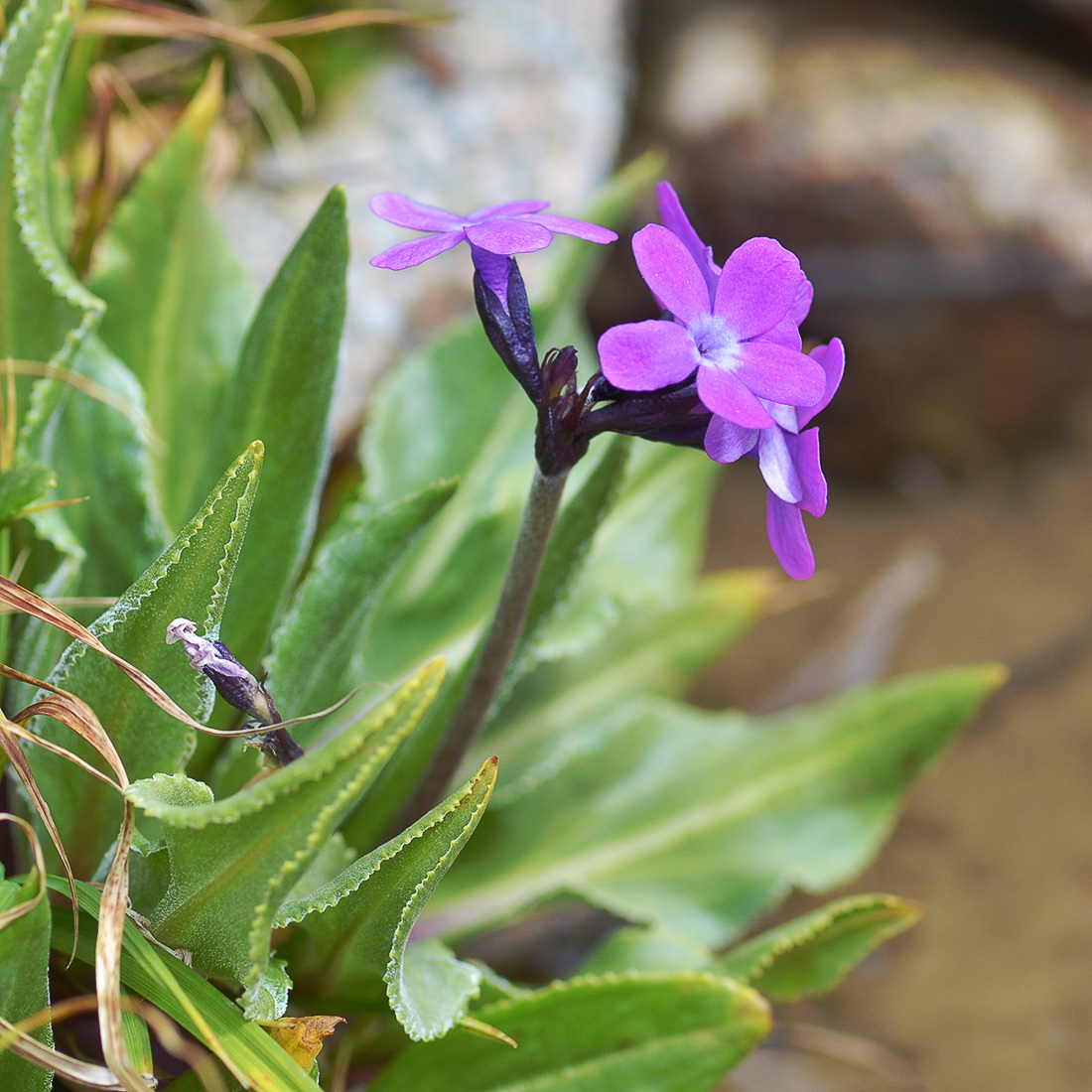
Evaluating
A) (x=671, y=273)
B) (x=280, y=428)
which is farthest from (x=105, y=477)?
(x=671, y=273)

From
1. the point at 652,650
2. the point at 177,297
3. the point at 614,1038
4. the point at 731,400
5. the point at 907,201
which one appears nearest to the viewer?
the point at 731,400

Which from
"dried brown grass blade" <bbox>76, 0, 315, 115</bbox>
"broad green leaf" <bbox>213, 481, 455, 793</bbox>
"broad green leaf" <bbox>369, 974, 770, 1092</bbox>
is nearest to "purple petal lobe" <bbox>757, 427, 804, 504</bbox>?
"broad green leaf" <bbox>213, 481, 455, 793</bbox>

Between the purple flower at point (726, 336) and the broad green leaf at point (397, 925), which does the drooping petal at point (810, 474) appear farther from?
the broad green leaf at point (397, 925)

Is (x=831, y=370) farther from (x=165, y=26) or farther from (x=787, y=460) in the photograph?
(x=165, y=26)

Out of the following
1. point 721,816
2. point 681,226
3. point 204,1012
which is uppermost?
point 681,226

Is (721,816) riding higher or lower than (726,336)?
lower

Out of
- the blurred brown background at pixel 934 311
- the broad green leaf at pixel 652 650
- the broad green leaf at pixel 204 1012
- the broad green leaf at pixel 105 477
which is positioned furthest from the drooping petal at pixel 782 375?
the blurred brown background at pixel 934 311

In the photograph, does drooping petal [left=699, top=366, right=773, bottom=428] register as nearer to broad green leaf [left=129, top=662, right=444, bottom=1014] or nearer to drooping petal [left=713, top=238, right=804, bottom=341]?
drooping petal [left=713, top=238, right=804, bottom=341]
